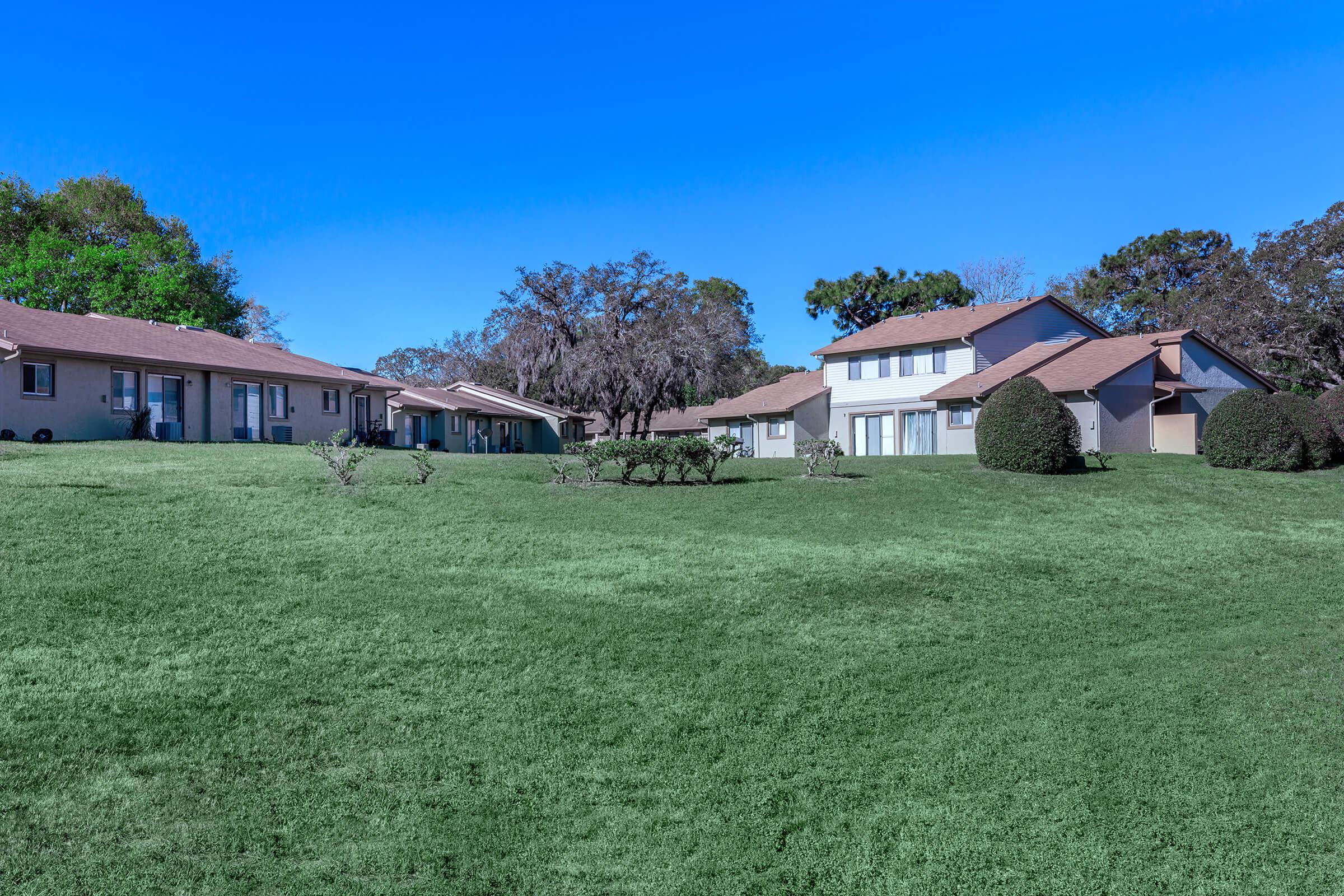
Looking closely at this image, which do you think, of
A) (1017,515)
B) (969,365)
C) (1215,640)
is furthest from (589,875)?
(969,365)

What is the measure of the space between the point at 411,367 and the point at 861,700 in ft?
236

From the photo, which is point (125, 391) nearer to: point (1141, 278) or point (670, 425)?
point (670, 425)

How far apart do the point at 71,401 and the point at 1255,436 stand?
100 feet

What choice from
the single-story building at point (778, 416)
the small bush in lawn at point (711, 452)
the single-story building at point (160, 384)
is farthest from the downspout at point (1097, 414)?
the single-story building at point (160, 384)

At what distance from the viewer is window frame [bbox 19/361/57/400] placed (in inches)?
914

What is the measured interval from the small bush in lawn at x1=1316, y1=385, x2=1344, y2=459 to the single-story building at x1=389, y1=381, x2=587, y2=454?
81.6 feet

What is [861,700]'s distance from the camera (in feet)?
23.5

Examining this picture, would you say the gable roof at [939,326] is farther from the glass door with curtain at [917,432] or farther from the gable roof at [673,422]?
the gable roof at [673,422]

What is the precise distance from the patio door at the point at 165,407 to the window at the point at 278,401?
292cm

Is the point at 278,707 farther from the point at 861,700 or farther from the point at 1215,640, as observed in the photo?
the point at 1215,640

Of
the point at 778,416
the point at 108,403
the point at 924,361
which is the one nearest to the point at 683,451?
the point at 108,403

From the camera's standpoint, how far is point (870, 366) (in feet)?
117

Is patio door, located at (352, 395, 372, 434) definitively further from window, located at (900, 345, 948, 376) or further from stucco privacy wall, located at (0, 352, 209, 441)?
window, located at (900, 345, 948, 376)

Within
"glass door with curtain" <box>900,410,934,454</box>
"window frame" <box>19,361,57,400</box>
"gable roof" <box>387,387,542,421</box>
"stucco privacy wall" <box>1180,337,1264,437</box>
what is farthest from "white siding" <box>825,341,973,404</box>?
"window frame" <box>19,361,57,400</box>
